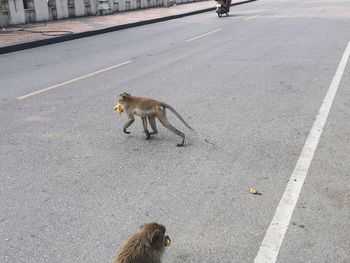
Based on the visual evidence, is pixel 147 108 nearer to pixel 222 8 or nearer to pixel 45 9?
pixel 45 9

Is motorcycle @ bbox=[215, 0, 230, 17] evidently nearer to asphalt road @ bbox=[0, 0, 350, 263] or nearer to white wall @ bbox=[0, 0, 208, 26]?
white wall @ bbox=[0, 0, 208, 26]

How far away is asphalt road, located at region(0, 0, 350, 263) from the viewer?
324 centimetres

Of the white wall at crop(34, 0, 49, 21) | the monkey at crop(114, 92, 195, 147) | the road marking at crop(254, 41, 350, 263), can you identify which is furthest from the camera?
the white wall at crop(34, 0, 49, 21)

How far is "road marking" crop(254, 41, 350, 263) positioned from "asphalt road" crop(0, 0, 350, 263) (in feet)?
0.16

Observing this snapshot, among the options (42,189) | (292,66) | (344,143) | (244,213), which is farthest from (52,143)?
(292,66)

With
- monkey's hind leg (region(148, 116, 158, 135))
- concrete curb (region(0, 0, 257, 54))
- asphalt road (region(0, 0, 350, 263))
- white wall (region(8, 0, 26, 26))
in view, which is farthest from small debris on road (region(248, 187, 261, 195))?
white wall (region(8, 0, 26, 26))

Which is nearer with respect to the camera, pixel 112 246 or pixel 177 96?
pixel 112 246

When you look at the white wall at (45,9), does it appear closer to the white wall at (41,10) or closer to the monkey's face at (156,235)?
the white wall at (41,10)

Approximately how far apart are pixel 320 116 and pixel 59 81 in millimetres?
4715

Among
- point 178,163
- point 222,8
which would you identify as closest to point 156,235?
point 178,163

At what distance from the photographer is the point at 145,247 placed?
2330 millimetres

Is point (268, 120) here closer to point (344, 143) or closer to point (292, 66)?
point (344, 143)

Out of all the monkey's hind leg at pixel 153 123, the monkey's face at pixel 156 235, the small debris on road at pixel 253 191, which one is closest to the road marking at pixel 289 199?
the small debris on road at pixel 253 191

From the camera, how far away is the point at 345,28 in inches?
587
